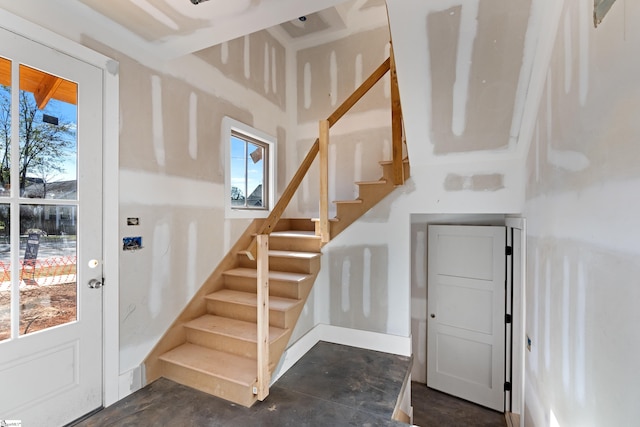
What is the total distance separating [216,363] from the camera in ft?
7.86

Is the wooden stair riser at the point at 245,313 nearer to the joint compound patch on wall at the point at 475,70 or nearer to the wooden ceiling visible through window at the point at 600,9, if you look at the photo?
the joint compound patch on wall at the point at 475,70

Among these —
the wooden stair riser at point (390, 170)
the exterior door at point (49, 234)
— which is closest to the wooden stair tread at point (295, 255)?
the wooden stair riser at point (390, 170)

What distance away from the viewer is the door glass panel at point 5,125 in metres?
1.65

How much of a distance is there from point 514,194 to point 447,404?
2818 millimetres

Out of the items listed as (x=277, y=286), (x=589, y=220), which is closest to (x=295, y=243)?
(x=277, y=286)

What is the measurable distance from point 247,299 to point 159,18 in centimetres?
244

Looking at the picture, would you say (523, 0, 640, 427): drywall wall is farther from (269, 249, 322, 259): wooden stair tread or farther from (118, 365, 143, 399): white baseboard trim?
(118, 365, 143, 399): white baseboard trim

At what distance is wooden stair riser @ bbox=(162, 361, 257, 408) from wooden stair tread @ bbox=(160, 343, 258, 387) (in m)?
0.04

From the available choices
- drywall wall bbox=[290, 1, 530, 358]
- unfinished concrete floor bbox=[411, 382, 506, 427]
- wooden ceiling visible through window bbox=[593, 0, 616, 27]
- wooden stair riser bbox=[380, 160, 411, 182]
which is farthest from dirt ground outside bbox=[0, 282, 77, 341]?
unfinished concrete floor bbox=[411, 382, 506, 427]

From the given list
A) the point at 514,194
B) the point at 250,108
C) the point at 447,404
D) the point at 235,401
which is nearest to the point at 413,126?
the point at 514,194

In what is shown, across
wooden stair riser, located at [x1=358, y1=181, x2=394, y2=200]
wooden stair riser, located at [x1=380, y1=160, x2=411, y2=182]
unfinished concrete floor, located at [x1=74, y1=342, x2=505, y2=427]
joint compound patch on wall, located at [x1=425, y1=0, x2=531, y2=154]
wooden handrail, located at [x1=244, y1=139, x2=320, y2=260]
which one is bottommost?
unfinished concrete floor, located at [x1=74, y1=342, x2=505, y2=427]

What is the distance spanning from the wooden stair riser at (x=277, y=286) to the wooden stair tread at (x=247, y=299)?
Answer: 0.17ft

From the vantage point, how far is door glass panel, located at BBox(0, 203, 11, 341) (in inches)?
64.6

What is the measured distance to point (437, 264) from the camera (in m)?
3.89
